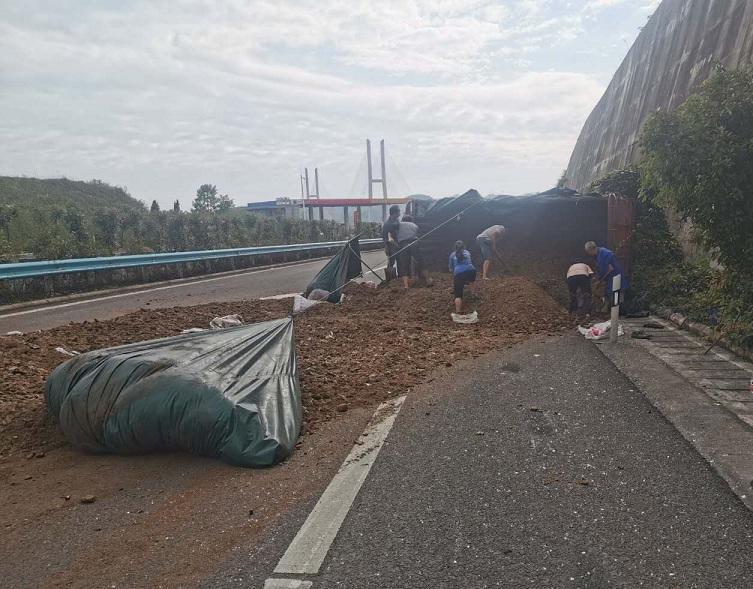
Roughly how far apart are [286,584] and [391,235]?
32.5 ft

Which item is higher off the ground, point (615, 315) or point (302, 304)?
point (615, 315)

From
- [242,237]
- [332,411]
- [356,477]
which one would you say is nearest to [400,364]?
[332,411]

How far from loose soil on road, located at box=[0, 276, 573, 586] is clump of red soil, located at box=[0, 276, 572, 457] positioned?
19mm

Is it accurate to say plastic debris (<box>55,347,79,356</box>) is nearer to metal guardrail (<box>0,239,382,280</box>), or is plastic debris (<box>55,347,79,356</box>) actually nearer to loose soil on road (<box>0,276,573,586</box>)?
loose soil on road (<box>0,276,573,586</box>)

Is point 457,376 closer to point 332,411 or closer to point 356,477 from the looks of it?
point 332,411

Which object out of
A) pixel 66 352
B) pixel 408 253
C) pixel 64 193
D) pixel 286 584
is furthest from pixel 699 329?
pixel 64 193

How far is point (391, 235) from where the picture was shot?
1189 cm

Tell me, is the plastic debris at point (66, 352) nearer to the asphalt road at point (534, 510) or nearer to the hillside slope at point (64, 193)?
the asphalt road at point (534, 510)

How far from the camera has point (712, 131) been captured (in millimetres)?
5059

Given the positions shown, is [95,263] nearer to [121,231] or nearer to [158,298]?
[158,298]

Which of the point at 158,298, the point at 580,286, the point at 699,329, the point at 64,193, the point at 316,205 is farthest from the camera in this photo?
the point at 316,205

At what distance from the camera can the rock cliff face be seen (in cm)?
1073

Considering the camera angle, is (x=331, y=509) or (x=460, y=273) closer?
(x=331, y=509)

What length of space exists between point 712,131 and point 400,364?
3.78 m
